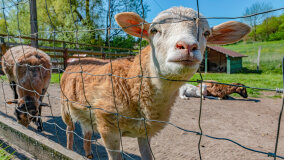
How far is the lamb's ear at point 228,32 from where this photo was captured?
1819mm

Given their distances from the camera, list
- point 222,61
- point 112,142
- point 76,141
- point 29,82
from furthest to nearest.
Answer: point 222,61 < point 29,82 < point 76,141 < point 112,142

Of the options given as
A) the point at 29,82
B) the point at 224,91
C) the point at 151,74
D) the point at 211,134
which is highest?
the point at 151,74

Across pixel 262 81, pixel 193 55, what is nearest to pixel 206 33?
pixel 193 55

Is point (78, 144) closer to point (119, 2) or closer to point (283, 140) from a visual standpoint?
point (119, 2)

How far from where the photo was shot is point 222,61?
58.8 ft

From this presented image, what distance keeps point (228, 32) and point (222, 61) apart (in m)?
17.3

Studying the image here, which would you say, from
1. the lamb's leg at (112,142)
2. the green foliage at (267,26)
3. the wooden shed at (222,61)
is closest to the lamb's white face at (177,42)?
the green foliage at (267,26)

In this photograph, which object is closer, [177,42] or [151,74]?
[177,42]

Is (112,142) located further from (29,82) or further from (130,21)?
(29,82)

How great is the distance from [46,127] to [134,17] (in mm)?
3510

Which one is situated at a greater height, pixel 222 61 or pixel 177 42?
pixel 177 42

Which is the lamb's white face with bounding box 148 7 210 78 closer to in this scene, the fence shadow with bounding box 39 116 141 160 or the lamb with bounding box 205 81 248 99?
the fence shadow with bounding box 39 116 141 160

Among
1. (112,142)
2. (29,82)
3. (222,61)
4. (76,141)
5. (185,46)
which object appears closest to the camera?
(185,46)

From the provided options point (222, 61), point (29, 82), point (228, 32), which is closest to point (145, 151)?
point (228, 32)
